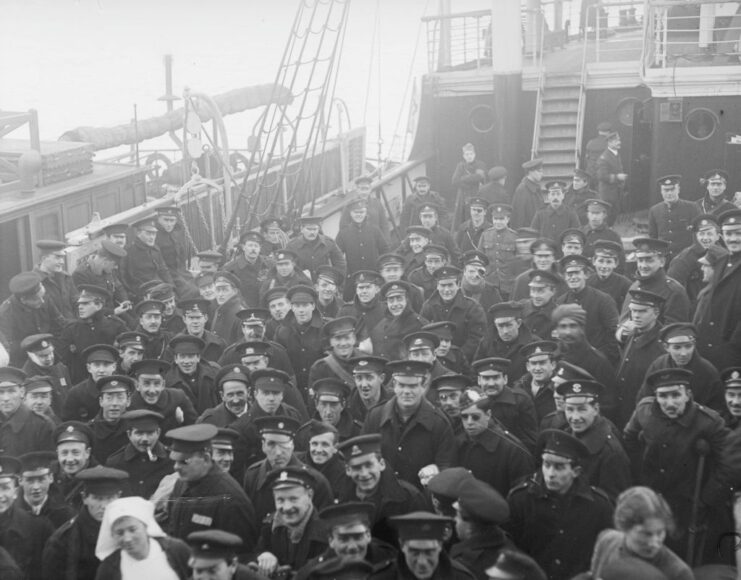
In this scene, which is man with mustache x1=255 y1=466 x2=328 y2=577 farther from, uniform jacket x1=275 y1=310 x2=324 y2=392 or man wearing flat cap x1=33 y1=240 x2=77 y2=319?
man wearing flat cap x1=33 y1=240 x2=77 y2=319

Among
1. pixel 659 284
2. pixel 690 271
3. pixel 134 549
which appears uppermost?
pixel 659 284

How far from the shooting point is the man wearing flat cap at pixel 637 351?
719 centimetres

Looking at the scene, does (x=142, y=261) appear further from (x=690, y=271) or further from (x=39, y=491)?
(x=690, y=271)

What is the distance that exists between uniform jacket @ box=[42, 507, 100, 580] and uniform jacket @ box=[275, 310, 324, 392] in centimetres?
332

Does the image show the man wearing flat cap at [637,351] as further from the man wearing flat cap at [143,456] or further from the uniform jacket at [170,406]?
the man wearing flat cap at [143,456]

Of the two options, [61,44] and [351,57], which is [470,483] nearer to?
[61,44]

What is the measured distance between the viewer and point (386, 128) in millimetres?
41562

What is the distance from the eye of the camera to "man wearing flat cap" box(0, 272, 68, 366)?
871cm

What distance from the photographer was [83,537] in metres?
5.37

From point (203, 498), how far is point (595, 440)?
7.30 ft

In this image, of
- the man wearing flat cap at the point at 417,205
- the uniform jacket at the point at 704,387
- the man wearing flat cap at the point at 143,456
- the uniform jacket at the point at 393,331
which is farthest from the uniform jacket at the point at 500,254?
the man wearing flat cap at the point at 143,456

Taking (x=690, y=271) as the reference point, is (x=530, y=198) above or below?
above

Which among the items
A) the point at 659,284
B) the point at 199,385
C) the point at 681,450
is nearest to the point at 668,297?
the point at 659,284

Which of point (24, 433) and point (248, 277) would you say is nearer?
point (24, 433)
